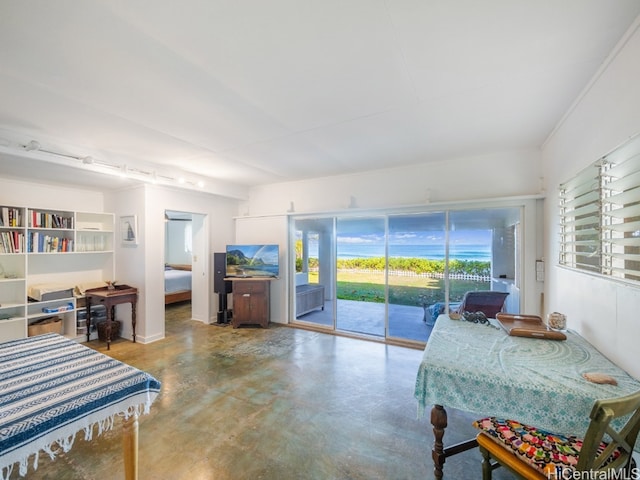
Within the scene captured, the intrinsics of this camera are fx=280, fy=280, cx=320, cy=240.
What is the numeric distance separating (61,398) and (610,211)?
3031mm

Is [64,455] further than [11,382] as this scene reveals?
Yes

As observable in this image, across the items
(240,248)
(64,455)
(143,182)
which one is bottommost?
(64,455)

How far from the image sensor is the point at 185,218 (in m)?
8.26

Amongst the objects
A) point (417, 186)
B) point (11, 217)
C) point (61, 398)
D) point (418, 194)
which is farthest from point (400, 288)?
point (11, 217)

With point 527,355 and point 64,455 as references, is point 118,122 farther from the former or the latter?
point 527,355

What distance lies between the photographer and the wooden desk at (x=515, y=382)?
135 centimetres

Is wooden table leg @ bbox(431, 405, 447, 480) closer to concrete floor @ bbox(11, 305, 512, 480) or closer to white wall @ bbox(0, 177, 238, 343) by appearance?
concrete floor @ bbox(11, 305, 512, 480)

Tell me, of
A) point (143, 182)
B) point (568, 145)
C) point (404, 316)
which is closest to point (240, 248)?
point (143, 182)

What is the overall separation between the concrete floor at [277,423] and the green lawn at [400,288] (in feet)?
3.41

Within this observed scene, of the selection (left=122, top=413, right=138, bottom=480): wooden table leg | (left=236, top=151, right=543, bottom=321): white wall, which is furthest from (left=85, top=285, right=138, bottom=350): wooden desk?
(left=122, top=413, right=138, bottom=480): wooden table leg

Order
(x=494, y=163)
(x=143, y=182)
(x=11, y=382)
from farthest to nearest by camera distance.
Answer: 1. (x=143, y=182)
2. (x=494, y=163)
3. (x=11, y=382)

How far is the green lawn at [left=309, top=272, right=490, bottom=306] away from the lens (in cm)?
415

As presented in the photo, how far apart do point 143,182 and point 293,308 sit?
323 cm

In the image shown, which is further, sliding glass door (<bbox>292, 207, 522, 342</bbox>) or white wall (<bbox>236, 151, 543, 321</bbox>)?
sliding glass door (<bbox>292, 207, 522, 342</bbox>)
